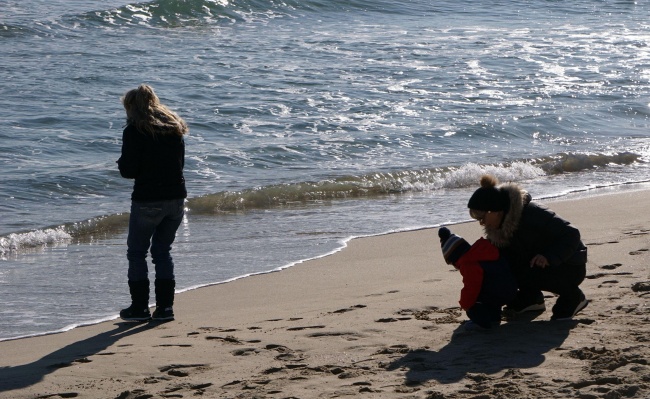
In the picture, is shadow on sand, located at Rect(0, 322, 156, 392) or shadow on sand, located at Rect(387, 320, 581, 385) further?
shadow on sand, located at Rect(0, 322, 156, 392)

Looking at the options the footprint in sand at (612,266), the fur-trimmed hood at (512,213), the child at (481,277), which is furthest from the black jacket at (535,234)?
the footprint in sand at (612,266)

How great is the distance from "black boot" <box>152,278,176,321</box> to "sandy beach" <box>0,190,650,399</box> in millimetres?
93

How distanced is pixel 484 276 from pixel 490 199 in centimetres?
40

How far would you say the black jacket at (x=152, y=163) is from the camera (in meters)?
5.54

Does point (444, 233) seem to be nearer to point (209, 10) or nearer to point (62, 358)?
point (62, 358)

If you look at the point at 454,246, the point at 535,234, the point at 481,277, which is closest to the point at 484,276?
the point at 481,277

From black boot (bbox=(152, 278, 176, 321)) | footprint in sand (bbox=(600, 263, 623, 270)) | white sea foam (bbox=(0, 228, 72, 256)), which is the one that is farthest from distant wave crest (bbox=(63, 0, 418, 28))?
footprint in sand (bbox=(600, 263, 623, 270))

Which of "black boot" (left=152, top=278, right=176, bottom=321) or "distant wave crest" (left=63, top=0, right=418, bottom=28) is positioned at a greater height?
"distant wave crest" (left=63, top=0, right=418, bottom=28)

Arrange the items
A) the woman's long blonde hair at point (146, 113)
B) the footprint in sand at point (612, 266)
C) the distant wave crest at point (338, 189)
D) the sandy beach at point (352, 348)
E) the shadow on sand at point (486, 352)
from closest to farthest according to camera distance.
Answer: the sandy beach at point (352, 348), the shadow on sand at point (486, 352), the woman's long blonde hair at point (146, 113), the footprint in sand at point (612, 266), the distant wave crest at point (338, 189)

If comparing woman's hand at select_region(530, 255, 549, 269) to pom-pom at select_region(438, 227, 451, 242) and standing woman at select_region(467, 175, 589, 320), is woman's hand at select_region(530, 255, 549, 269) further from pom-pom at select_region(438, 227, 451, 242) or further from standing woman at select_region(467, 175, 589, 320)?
pom-pom at select_region(438, 227, 451, 242)

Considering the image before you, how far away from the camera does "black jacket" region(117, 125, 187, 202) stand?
18.2 feet

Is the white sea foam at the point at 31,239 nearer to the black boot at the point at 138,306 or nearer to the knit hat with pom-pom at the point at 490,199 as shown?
the black boot at the point at 138,306

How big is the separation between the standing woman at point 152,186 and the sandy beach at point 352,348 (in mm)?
206

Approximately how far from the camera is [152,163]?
560 centimetres
